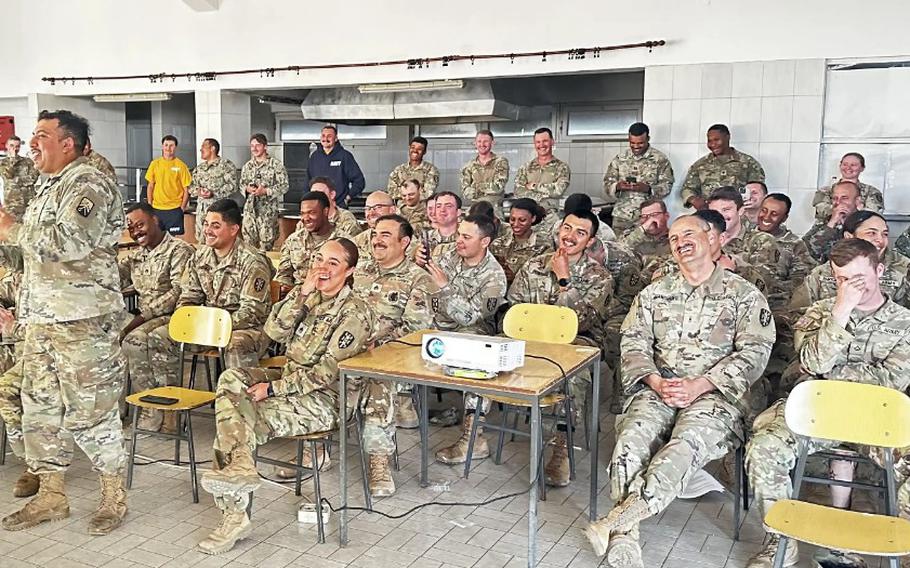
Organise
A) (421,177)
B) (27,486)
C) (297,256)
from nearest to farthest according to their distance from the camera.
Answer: (27,486) → (297,256) → (421,177)

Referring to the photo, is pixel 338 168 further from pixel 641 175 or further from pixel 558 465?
pixel 558 465

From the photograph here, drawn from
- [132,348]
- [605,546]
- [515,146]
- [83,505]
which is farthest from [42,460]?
[515,146]

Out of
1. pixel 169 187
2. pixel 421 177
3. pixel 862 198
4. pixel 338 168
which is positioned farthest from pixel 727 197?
pixel 169 187

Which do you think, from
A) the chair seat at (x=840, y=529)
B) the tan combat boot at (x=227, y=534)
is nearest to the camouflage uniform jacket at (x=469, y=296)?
the tan combat boot at (x=227, y=534)

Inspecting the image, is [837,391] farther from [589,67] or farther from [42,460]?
[589,67]

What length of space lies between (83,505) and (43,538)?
33cm

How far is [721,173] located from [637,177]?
0.68 metres

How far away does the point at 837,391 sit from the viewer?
2.81 metres

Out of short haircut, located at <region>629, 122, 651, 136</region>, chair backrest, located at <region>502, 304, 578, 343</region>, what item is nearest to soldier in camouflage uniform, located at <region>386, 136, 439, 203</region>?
short haircut, located at <region>629, 122, 651, 136</region>

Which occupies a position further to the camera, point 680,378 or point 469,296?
point 469,296

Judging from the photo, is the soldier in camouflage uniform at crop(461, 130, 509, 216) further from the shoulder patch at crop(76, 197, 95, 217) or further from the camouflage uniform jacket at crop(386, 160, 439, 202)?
the shoulder patch at crop(76, 197, 95, 217)

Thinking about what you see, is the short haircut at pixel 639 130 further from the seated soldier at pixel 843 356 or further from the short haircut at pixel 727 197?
the seated soldier at pixel 843 356

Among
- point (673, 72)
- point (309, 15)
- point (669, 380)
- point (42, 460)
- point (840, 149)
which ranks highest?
point (309, 15)

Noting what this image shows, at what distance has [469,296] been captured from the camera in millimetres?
4719
